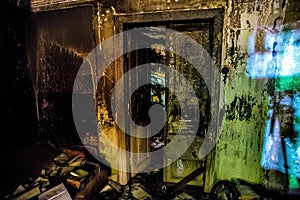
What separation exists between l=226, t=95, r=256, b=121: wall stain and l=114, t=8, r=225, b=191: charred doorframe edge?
17 centimetres

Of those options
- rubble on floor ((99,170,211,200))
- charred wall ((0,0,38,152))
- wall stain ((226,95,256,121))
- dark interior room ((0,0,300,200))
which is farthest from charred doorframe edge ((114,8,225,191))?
charred wall ((0,0,38,152))

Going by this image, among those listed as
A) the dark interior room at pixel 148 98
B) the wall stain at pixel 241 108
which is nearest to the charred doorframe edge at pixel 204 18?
the dark interior room at pixel 148 98

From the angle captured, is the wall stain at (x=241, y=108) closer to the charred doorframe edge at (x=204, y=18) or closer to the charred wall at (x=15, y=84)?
the charred doorframe edge at (x=204, y=18)

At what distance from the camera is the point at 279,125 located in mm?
2932

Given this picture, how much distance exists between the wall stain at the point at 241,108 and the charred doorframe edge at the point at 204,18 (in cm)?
17

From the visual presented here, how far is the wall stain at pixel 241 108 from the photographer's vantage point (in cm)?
302

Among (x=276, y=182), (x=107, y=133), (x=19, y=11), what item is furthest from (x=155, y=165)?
(x=19, y=11)

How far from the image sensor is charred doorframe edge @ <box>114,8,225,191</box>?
302cm

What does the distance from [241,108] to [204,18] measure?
1.55 meters

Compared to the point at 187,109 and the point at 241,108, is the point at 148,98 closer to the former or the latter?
the point at 187,109

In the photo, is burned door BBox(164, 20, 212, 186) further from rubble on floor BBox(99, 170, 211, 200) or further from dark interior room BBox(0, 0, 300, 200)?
rubble on floor BBox(99, 170, 211, 200)

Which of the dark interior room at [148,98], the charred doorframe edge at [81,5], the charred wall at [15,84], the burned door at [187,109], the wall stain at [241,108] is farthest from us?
the charred wall at [15,84]

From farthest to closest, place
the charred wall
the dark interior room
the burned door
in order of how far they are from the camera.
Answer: the charred wall
the burned door
the dark interior room

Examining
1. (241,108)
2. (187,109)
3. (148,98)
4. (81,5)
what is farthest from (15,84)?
(241,108)
